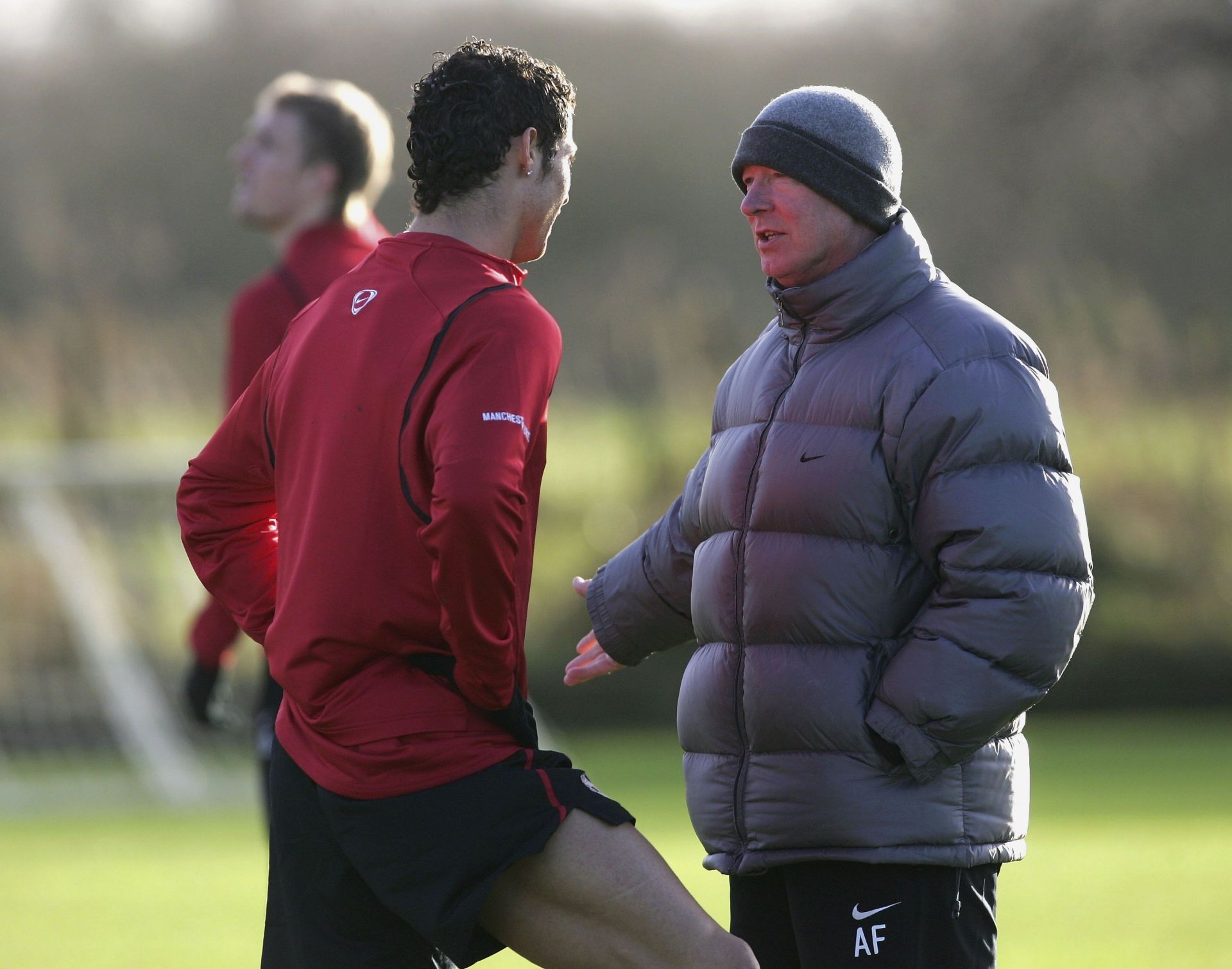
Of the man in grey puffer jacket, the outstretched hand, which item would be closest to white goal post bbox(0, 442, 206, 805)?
the outstretched hand

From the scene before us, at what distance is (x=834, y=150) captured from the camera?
2883 mm

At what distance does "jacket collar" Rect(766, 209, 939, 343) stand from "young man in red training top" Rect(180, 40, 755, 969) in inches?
19.7

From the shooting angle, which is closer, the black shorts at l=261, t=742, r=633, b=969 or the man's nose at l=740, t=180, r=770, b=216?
the black shorts at l=261, t=742, r=633, b=969

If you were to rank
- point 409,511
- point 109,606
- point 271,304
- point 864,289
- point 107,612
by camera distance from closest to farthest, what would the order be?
point 409,511, point 864,289, point 271,304, point 107,612, point 109,606

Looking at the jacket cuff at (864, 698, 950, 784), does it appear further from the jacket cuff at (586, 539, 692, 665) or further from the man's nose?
the man's nose

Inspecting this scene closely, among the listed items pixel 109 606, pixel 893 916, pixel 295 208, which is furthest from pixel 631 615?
pixel 109 606

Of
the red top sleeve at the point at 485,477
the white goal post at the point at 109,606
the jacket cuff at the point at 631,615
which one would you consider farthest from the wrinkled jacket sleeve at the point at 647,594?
the white goal post at the point at 109,606

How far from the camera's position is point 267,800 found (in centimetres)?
286

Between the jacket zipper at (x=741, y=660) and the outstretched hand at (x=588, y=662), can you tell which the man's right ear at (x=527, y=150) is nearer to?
the jacket zipper at (x=741, y=660)

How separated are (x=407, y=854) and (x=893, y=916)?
0.78 meters

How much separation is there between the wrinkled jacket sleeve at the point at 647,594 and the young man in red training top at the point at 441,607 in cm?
68

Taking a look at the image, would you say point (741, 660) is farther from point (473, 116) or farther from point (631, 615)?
Answer: point (473, 116)

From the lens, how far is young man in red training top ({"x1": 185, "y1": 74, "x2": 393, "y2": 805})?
13.9ft

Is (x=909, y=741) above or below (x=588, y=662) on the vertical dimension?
above
